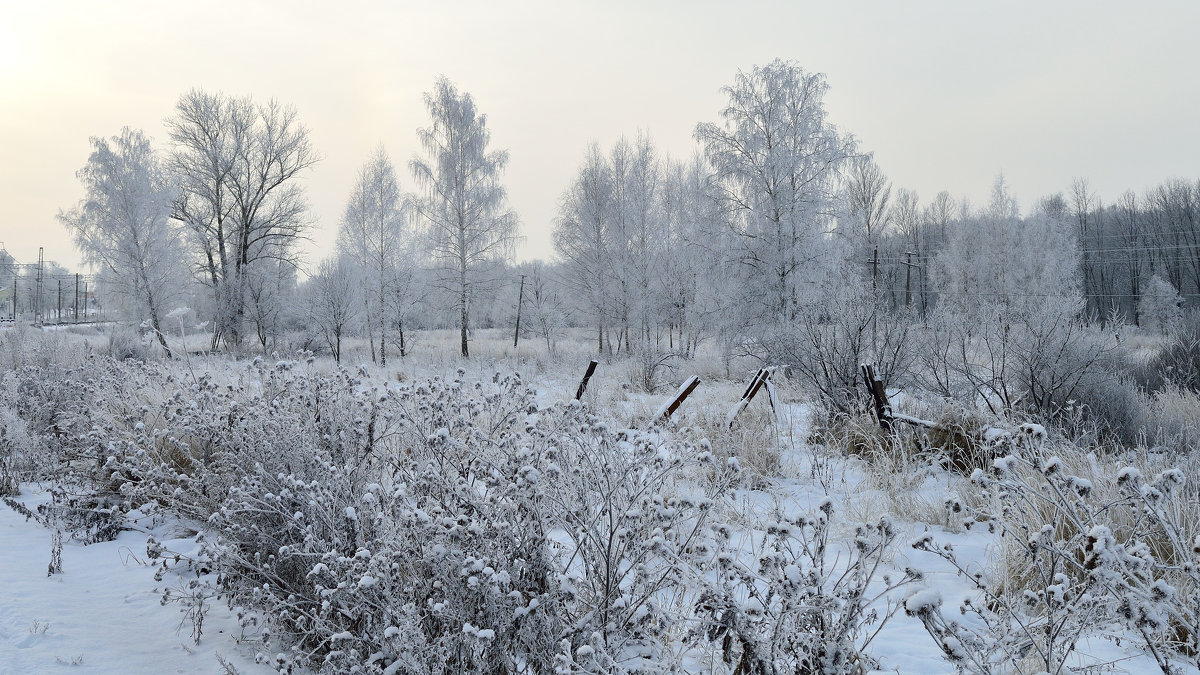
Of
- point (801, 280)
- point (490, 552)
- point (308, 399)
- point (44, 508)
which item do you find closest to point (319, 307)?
point (801, 280)

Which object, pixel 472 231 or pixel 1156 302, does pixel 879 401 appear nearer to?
pixel 472 231

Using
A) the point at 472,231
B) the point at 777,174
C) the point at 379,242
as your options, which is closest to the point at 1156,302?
the point at 777,174

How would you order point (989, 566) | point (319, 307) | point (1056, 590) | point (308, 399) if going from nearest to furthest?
point (1056, 590) → point (989, 566) → point (308, 399) → point (319, 307)

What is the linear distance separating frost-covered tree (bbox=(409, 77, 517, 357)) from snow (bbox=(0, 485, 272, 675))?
17.8 m

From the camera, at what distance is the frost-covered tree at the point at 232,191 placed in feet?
72.7

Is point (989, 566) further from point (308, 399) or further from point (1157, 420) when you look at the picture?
point (1157, 420)

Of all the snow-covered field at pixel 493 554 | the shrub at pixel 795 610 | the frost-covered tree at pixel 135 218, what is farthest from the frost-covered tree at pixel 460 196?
the shrub at pixel 795 610

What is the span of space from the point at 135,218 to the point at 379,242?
24.7 feet

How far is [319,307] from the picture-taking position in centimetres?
1980

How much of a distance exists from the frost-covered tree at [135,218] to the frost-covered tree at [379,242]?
576 centimetres

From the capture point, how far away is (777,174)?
15.8 metres

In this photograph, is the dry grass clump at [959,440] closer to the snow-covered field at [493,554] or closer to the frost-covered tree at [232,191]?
the snow-covered field at [493,554]

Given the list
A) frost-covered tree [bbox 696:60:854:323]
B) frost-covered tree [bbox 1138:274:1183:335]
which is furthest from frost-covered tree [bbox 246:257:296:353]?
frost-covered tree [bbox 1138:274:1183:335]

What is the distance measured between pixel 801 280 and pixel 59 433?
13959 mm
